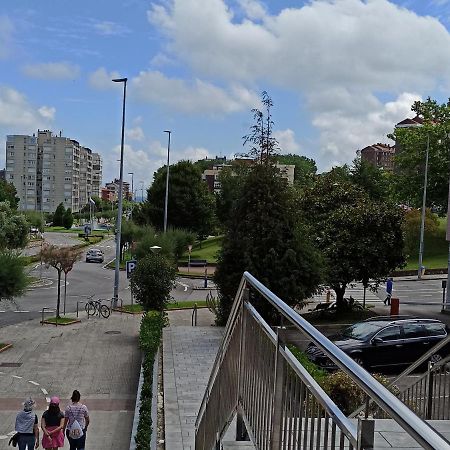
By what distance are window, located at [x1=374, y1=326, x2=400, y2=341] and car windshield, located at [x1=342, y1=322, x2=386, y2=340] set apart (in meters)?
0.14

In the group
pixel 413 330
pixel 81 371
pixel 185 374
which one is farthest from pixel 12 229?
pixel 413 330

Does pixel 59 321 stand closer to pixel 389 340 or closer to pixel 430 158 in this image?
pixel 389 340

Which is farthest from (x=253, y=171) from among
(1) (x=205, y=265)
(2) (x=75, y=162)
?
(2) (x=75, y=162)

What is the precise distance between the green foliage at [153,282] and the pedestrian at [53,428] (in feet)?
43.4

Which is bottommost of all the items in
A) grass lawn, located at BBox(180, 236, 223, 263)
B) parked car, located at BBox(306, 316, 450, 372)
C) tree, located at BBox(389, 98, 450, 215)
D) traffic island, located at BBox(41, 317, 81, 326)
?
traffic island, located at BBox(41, 317, 81, 326)

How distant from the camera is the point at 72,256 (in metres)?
26.2

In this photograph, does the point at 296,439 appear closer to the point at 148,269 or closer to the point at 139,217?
the point at 148,269

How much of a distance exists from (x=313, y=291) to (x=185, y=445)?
36.7ft

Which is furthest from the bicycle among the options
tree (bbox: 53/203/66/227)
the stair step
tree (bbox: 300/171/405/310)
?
tree (bbox: 53/203/66/227)

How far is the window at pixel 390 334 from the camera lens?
1415cm

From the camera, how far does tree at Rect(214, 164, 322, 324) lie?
61.2 feet

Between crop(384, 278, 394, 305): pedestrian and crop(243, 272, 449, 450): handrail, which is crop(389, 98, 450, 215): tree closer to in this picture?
crop(384, 278, 394, 305): pedestrian

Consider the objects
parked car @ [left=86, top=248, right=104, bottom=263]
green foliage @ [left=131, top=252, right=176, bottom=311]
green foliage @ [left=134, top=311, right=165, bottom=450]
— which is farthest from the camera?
parked car @ [left=86, top=248, right=104, bottom=263]

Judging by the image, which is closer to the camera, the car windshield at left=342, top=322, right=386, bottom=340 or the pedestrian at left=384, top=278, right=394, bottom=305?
the car windshield at left=342, top=322, right=386, bottom=340
